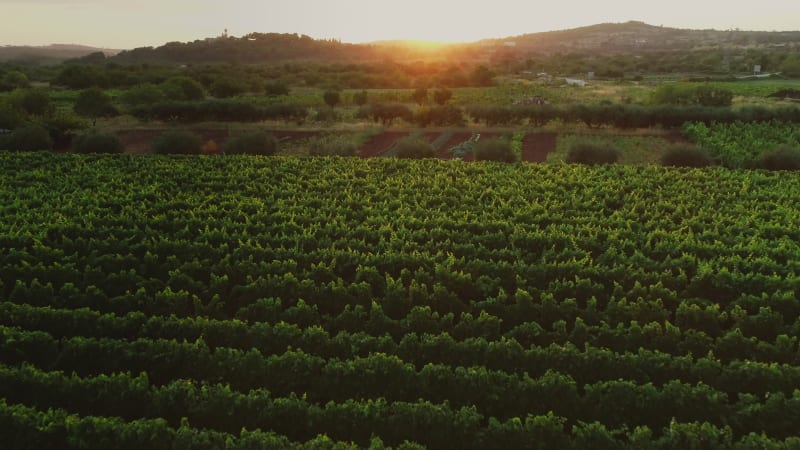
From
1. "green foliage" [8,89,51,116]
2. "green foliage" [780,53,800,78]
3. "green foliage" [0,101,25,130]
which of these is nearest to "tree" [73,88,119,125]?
"green foliage" [8,89,51,116]

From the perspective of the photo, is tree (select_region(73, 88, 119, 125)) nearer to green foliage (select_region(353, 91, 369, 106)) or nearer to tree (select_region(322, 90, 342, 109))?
tree (select_region(322, 90, 342, 109))

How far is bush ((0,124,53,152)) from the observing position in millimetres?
33562

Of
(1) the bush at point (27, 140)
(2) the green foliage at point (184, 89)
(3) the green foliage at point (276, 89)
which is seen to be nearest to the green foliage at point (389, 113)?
(2) the green foliage at point (184, 89)

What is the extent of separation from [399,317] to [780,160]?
1033 inches

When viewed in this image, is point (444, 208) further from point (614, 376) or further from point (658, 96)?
point (658, 96)

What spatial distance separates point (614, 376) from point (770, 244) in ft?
27.9

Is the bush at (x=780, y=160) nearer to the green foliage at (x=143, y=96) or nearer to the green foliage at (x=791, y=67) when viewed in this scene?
the green foliage at (x=143, y=96)

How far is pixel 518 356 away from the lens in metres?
11.2

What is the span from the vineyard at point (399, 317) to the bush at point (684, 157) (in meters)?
9.66

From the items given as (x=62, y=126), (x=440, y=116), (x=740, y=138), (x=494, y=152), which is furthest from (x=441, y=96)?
(x=62, y=126)

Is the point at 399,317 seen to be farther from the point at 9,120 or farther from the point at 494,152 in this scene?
the point at 9,120

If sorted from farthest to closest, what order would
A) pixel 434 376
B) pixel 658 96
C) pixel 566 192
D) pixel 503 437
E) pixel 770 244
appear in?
1. pixel 658 96
2. pixel 566 192
3. pixel 770 244
4. pixel 434 376
5. pixel 503 437

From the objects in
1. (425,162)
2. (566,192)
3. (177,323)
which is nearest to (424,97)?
(425,162)

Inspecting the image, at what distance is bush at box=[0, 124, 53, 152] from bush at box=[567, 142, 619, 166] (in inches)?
1166
